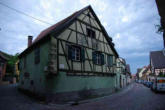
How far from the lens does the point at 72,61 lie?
37.9 ft

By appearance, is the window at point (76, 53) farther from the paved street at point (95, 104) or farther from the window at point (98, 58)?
the paved street at point (95, 104)

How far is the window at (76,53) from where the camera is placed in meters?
11.6

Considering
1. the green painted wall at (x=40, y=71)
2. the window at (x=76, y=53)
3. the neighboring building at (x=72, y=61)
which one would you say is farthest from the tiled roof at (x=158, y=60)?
the green painted wall at (x=40, y=71)

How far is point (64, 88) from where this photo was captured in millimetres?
10516

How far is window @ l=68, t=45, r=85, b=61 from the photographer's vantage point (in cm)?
1162

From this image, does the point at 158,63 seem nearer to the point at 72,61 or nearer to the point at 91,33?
the point at 91,33

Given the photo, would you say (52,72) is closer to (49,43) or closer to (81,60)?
(49,43)

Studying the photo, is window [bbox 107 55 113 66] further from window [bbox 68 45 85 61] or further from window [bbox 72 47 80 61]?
window [bbox 72 47 80 61]

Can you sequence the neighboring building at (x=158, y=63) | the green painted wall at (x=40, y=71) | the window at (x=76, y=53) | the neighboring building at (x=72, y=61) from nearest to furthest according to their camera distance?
the neighboring building at (x=72, y=61) → the green painted wall at (x=40, y=71) → the window at (x=76, y=53) → the neighboring building at (x=158, y=63)

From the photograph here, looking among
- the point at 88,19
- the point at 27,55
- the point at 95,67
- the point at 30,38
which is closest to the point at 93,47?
the point at 95,67

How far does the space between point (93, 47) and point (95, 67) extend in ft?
7.62

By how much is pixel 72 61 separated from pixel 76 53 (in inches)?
47.8

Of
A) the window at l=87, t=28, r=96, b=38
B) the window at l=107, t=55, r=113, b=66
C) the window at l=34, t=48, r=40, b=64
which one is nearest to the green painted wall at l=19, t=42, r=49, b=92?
the window at l=34, t=48, r=40, b=64

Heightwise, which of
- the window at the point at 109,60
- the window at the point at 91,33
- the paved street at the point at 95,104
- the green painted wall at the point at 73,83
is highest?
the window at the point at 91,33
